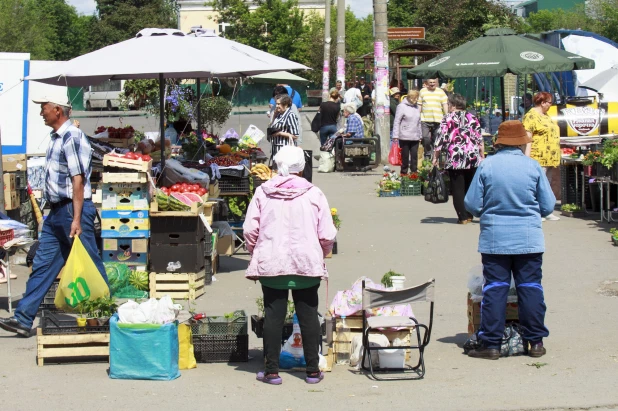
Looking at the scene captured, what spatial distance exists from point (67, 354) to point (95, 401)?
930 millimetres

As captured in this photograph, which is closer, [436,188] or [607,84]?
[436,188]

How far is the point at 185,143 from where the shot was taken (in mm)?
13992

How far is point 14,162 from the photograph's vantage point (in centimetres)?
1238

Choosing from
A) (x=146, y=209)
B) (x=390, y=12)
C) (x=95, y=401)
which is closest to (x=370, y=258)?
(x=146, y=209)

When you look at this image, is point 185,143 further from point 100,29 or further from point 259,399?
point 100,29

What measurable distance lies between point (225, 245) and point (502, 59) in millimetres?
7522

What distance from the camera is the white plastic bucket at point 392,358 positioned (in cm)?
698

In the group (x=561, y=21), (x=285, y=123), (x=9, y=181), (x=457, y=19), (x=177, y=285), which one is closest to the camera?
(x=177, y=285)

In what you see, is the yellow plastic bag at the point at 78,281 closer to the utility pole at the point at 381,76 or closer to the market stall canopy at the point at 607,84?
the utility pole at the point at 381,76

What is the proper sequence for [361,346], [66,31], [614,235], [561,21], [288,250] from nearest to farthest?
1. [288,250]
2. [361,346]
3. [614,235]
4. [561,21]
5. [66,31]

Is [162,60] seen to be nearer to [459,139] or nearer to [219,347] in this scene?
[219,347]

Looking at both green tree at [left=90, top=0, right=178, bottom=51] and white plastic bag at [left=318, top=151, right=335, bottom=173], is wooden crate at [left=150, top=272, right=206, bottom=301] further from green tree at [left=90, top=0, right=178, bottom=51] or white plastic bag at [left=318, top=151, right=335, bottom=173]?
green tree at [left=90, top=0, right=178, bottom=51]

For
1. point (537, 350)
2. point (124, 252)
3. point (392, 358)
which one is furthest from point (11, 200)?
point (537, 350)

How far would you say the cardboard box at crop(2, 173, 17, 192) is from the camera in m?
11.7
